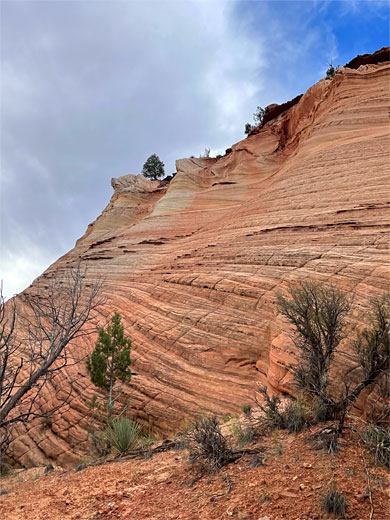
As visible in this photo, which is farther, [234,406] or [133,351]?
[133,351]

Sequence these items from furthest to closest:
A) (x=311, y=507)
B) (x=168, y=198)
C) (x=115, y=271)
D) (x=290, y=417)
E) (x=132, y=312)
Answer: (x=168, y=198) < (x=115, y=271) < (x=132, y=312) < (x=290, y=417) < (x=311, y=507)

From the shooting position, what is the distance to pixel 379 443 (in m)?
4.39

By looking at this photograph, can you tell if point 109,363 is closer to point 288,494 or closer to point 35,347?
point 35,347

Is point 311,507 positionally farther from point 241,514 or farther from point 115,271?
point 115,271

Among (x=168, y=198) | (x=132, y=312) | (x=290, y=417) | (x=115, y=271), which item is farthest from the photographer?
(x=168, y=198)

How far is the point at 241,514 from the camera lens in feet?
12.3

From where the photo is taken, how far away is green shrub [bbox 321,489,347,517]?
3.38 metres

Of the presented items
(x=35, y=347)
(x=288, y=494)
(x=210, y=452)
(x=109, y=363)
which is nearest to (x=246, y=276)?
(x=109, y=363)

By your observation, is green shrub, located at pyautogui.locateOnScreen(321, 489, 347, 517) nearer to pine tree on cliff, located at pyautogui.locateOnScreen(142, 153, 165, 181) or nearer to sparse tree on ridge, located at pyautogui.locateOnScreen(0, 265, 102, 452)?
sparse tree on ridge, located at pyautogui.locateOnScreen(0, 265, 102, 452)

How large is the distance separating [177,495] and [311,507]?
1.90m

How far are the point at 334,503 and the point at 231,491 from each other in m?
1.36

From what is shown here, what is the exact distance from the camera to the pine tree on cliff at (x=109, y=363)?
37.2ft

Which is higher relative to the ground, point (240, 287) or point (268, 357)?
point (240, 287)

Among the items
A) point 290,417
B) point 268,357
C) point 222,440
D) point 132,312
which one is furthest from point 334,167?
point 222,440
